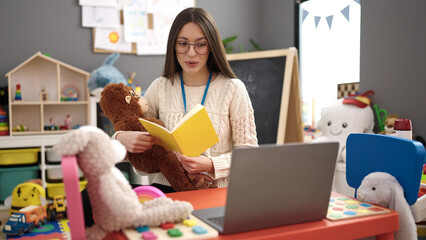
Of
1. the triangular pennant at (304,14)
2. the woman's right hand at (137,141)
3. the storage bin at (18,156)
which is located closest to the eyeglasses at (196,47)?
A: the woman's right hand at (137,141)

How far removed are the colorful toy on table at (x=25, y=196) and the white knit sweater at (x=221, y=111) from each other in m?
1.58

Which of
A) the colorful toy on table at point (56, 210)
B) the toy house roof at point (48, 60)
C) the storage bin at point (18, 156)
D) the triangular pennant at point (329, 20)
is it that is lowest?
the colorful toy on table at point (56, 210)

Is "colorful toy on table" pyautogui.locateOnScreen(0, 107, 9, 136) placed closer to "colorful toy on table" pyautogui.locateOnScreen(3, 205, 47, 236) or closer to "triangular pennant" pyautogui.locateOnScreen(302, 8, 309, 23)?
"colorful toy on table" pyautogui.locateOnScreen(3, 205, 47, 236)

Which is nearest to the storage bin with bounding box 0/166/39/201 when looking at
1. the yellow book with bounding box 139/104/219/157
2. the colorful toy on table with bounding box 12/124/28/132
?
the colorful toy on table with bounding box 12/124/28/132

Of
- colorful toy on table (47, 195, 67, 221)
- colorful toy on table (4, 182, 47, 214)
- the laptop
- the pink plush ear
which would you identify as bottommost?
colorful toy on table (47, 195, 67, 221)

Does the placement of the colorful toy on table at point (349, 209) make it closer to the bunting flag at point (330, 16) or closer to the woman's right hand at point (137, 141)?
the woman's right hand at point (137, 141)

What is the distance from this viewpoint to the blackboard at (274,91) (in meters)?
2.47

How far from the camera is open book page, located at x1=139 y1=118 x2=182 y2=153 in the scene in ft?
3.32

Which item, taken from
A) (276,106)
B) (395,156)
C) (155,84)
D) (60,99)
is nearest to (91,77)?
(60,99)

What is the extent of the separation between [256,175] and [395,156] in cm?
42

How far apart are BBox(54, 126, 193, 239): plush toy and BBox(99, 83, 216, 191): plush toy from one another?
593 millimetres

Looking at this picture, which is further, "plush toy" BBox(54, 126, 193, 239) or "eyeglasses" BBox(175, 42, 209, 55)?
"eyeglasses" BBox(175, 42, 209, 55)

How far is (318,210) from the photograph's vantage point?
29.0 inches

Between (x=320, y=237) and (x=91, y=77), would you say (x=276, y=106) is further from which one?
(x=320, y=237)
